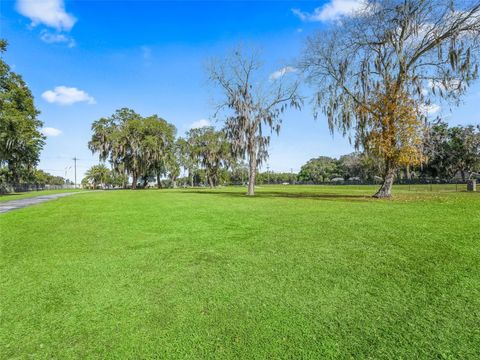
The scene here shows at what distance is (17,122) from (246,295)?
2716cm

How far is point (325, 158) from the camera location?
4734 inches

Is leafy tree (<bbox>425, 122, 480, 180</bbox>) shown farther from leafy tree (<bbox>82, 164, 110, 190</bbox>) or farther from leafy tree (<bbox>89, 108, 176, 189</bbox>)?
leafy tree (<bbox>82, 164, 110, 190</bbox>)

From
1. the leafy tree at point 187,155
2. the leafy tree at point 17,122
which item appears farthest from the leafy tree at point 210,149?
the leafy tree at point 17,122

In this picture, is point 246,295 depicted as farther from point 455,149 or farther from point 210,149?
point 455,149

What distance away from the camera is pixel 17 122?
74.8 feet

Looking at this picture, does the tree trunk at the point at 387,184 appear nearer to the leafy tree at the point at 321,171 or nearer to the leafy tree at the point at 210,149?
the leafy tree at the point at 210,149

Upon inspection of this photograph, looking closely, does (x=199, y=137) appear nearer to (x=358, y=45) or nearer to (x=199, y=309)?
(x=358, y=45)

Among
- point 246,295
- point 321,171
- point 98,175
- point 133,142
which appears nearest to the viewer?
point 246,295

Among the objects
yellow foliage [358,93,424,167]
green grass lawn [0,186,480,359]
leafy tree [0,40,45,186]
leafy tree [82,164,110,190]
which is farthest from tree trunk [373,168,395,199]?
leafy tree [82,164,110,190]

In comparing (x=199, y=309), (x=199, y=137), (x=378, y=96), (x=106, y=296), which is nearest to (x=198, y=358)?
(x=199, y=309)

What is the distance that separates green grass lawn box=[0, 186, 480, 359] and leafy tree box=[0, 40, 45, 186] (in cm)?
2237

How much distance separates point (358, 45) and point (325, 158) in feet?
355

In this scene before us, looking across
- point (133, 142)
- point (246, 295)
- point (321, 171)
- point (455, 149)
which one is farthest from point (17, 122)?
point (321, 171)

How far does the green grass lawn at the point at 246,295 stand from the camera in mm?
2467
